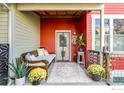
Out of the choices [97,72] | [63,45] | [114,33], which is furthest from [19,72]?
[63,45]

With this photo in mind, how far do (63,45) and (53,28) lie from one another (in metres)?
1.30

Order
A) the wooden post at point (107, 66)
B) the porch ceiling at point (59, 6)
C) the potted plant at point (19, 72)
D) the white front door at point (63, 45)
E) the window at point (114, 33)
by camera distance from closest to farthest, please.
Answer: the potted plant at point (19, 72)
the wooden post at point (107, 66)
the porch ceiling at point (59, 6)
the window at point (114, 33)
the white front door at point (63, 45)

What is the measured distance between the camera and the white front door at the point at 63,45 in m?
14.9

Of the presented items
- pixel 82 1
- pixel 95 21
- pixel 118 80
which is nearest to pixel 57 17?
pixel 95 21

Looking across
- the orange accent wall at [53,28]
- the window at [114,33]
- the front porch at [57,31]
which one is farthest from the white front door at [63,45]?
the window at [114,33]

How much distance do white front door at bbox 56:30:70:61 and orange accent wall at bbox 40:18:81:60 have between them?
0.32m

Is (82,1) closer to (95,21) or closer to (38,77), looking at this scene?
(38,77)

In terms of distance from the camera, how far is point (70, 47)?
48.5ft

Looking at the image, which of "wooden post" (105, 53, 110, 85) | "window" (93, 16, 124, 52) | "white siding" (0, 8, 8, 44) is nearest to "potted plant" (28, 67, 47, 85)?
"white siding" (0, 8, 8, 44)

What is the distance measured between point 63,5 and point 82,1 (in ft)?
2.57

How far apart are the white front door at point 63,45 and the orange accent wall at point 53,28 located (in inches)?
12.7

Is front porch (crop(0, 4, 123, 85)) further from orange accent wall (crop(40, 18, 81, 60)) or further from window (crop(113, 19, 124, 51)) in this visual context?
window (crop(113, 19, 124, 51))

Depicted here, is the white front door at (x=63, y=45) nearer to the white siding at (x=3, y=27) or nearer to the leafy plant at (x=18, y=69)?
the white siding at (x=3, y=27)

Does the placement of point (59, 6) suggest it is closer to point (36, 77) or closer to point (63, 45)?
point (36, 77)
